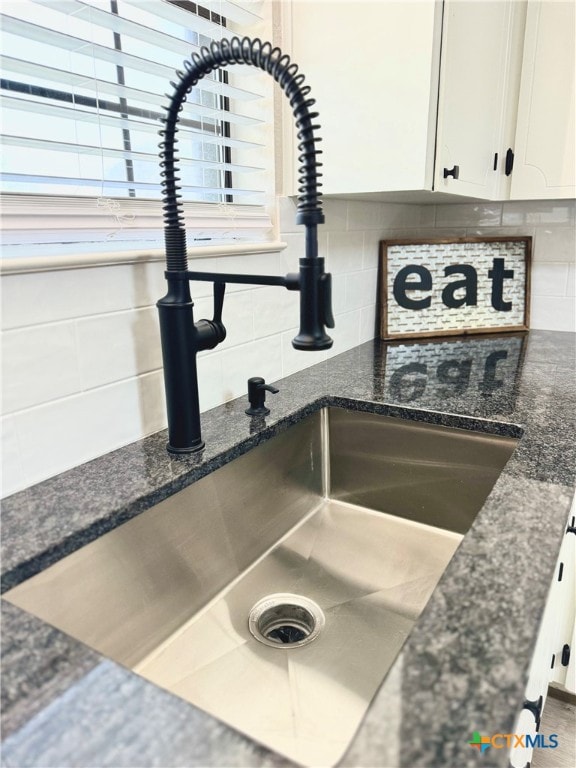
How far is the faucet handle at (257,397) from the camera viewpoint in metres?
1.01

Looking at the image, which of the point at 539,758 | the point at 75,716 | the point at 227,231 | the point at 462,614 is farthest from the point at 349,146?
the point at 539,758

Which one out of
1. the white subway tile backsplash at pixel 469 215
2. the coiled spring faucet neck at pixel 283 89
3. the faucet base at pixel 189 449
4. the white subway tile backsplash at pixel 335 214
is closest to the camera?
the coiled spring faucet neck at pixel 283 89

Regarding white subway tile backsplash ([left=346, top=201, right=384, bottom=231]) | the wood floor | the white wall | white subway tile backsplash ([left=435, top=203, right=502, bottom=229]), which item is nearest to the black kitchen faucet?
the white wall

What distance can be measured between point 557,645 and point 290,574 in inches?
22.8

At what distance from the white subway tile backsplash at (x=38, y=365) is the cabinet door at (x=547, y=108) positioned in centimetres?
131

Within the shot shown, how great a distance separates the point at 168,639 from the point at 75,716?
0.37 metres

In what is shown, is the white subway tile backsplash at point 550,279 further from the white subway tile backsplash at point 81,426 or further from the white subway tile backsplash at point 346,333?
the white subway tile backsplash at point 81,426

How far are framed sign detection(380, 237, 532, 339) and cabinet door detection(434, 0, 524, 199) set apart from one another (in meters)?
0.28

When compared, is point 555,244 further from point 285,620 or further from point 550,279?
point 285,620

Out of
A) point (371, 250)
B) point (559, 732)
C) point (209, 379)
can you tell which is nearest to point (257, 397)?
point (209, 379)

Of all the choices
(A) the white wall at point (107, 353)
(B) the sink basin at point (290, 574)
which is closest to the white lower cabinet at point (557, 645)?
(B) the sink basin at point (290, 574)

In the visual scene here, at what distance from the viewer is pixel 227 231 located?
1091mm

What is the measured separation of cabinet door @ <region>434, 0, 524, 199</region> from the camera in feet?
3.58

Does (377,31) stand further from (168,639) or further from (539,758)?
(539,758)
